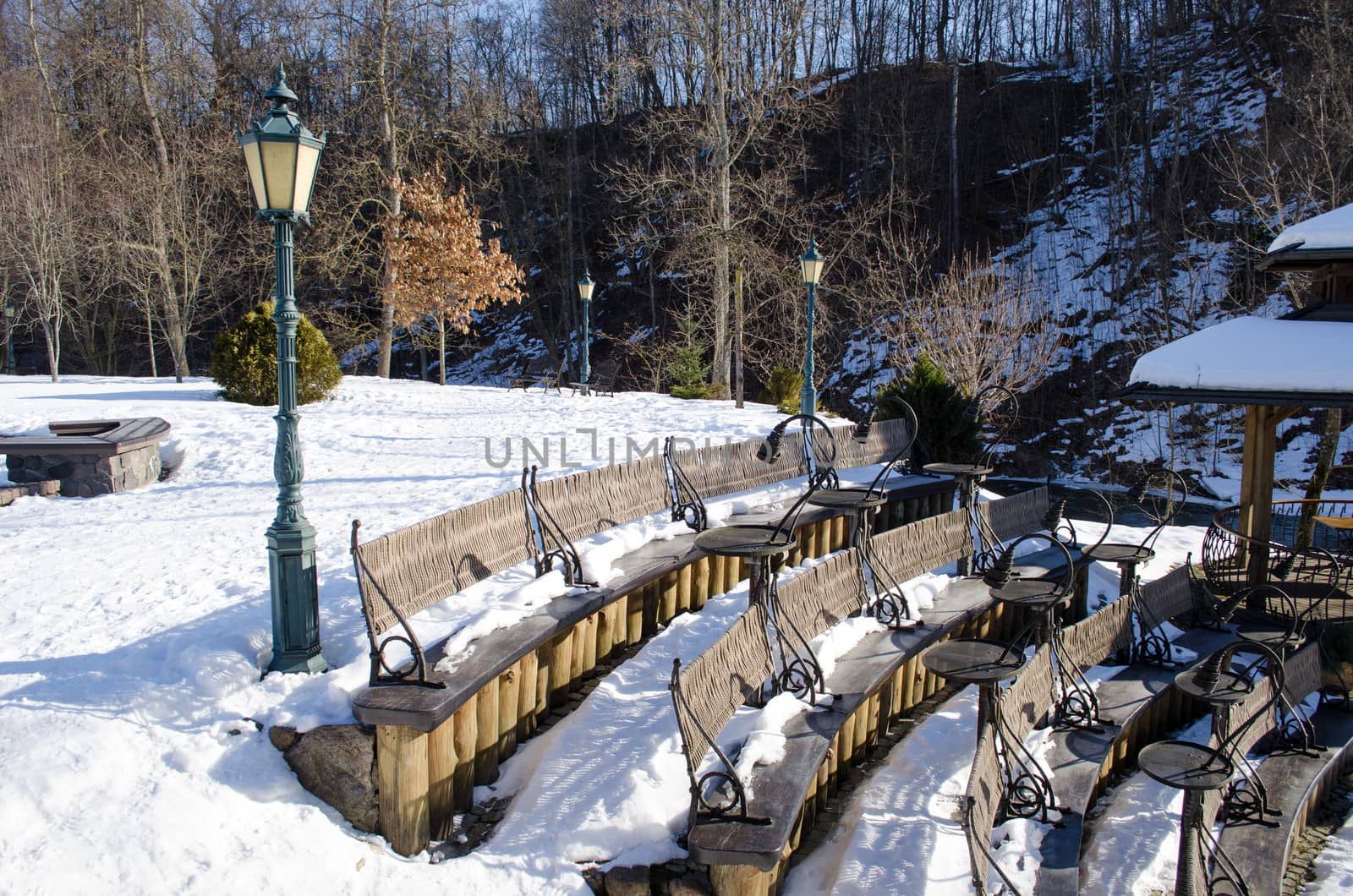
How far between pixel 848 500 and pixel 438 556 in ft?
8.87

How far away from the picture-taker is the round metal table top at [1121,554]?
21.5 feet

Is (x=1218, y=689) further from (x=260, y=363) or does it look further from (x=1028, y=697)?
(x=260, y=363)

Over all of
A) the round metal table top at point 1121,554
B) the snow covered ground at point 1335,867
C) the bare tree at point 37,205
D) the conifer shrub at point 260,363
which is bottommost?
→ the snow covered ground at point 1335,867

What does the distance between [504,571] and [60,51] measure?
27200 millimetres

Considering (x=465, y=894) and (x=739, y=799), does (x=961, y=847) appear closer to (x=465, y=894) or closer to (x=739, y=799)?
(x=739, y=799)

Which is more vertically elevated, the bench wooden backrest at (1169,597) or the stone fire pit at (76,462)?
the stone fire pit at (76,462)

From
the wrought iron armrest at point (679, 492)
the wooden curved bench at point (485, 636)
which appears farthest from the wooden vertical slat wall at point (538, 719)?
the wrought iron armrest at point (679, 492)

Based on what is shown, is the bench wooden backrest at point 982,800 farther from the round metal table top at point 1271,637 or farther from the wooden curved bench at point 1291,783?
the round metal table top at point 1271,637

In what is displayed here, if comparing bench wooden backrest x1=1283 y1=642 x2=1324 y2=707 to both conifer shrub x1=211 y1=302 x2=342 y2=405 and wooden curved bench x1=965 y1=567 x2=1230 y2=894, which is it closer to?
wooden curved bench x1=965 y1=567 x2=1230 y2=894

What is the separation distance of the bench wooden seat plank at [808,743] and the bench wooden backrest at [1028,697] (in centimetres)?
59

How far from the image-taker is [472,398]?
595 inches

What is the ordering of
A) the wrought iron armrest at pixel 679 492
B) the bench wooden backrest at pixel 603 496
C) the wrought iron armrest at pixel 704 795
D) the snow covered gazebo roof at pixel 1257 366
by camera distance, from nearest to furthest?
the wrought iron armrest at pixel 704 795
the bench wooden backrest at pixel 603 496
the wrought iron armrest at pixel 679 492
the snow covered gazebo roof at pixel 1257 366

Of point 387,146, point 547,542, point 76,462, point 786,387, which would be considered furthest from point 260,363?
point 387,146

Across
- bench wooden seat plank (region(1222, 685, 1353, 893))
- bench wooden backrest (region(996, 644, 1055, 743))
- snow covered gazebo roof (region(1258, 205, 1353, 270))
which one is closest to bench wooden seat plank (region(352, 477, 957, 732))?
bench wooden backrest (region(996, 644, 1055, 743))
